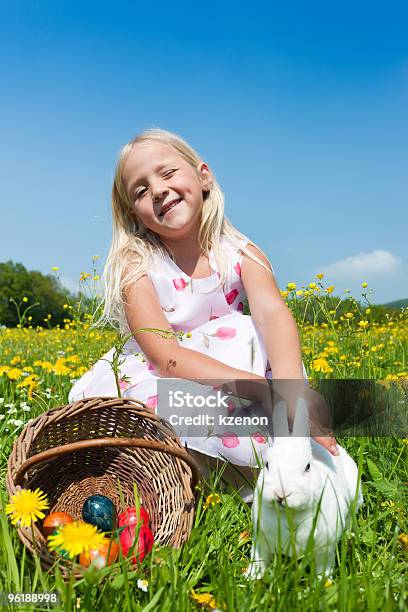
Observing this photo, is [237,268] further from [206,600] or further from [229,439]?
[206,600]

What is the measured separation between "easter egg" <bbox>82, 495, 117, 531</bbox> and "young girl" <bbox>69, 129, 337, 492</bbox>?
1.23ft

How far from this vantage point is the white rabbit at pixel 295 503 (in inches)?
59.2

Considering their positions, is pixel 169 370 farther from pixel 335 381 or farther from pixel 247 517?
pixel 335 381

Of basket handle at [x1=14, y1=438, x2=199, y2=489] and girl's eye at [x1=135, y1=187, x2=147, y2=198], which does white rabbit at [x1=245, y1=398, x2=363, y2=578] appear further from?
girl's eye at [x1=135, y1=187, x2=147, y2=198]

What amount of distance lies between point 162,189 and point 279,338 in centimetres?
81

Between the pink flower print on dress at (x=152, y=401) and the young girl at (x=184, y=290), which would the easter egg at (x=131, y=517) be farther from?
the pink flower print on dress at (x=152, y=401)

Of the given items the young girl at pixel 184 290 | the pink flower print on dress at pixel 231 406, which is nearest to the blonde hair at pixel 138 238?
the young girl at pixel 184 290

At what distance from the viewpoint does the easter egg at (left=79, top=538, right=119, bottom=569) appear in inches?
60.5

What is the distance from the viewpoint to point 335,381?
304 cm

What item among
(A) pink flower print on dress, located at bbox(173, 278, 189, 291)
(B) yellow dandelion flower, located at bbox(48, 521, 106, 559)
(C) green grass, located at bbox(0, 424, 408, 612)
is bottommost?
(C) green grass, located at bbox(0, 424, 408, 612)

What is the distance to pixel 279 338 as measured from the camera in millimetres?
2316

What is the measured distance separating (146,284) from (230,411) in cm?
70
